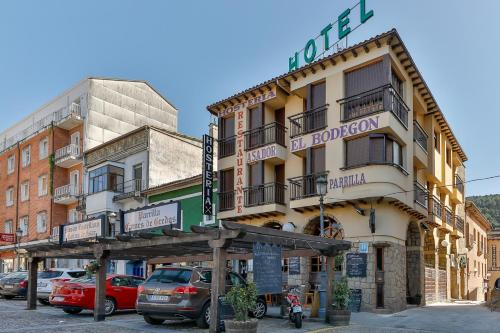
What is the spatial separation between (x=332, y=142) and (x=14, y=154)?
3510 centimetres

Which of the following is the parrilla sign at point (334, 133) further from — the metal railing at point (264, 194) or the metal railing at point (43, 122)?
the metal railing at point (43, 122)

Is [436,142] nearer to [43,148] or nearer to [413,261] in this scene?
[413,261]

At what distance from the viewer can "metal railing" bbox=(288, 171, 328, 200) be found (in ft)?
75.0

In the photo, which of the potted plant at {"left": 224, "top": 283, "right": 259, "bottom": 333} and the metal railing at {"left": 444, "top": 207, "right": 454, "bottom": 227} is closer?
the potted plant at {"left": 224, "top": 283, "right": 259, "bottom": 333}

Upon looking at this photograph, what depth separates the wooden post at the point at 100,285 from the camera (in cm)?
1587

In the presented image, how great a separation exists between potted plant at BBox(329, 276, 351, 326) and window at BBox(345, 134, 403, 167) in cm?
646

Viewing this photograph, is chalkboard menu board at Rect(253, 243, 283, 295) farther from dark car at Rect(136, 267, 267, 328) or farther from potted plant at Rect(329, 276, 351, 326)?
potted plant at Rect(329, 276, 351, 326)

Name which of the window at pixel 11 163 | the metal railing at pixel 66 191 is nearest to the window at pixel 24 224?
the window at pixel 11 163

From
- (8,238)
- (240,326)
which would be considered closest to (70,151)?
(8,238)

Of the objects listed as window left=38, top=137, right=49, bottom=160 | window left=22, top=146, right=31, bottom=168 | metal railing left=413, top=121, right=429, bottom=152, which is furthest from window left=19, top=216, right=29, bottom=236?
metal railing left=413, top=121, right=429, bottom=152

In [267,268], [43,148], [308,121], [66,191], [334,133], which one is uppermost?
[43,148]

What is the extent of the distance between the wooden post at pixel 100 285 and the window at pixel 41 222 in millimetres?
27145

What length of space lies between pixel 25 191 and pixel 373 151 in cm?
3442

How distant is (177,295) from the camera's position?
13.6 m
